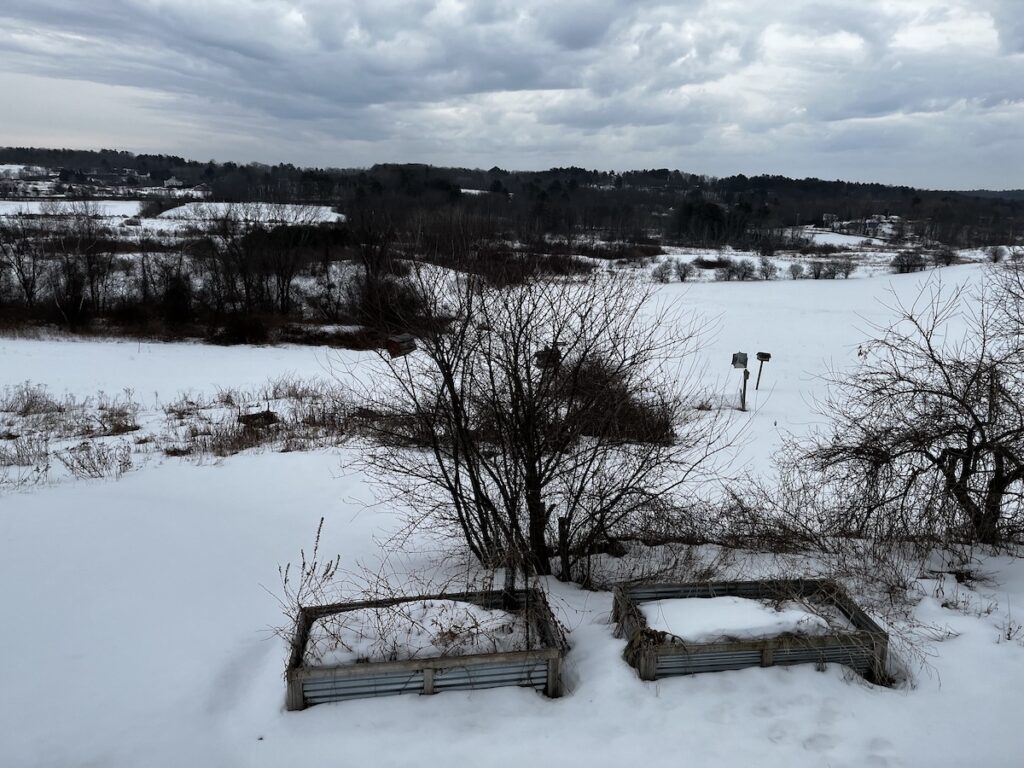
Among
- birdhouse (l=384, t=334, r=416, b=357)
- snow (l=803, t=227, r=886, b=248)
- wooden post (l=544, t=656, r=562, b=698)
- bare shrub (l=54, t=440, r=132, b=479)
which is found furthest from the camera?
snow (l=803, t=227, r=886, b=248)

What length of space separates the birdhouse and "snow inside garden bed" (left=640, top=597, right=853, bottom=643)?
333cm

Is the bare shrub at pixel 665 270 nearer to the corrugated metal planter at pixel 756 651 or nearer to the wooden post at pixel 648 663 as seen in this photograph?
the corrugated metal planter at pixel 756 651

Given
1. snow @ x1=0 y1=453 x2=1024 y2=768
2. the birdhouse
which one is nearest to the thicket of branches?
snow @ x1=0 y1=453 x2=1024 y2=768

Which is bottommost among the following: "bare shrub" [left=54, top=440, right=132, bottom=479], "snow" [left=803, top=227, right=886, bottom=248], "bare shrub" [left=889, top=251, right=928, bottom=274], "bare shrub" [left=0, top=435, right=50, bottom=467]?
"bare shrub" [left=0, top=435, right=50, bottom=467]

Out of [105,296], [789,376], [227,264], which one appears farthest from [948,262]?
[105,296]

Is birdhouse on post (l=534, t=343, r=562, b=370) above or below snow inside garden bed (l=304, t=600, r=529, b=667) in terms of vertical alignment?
above

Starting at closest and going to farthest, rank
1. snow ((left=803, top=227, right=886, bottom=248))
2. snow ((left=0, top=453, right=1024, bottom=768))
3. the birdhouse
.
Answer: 1. snow ((left=0, top=453, right=1024, bottom=768))
2. the birdhouse
3. snow ((left=803, top=227, right=886, bottom=248))

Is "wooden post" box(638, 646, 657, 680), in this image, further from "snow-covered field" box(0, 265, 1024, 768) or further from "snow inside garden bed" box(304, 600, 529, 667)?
"snow inside garden bed" box(304, 600, 529, 667)

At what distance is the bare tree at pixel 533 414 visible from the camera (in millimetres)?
6277

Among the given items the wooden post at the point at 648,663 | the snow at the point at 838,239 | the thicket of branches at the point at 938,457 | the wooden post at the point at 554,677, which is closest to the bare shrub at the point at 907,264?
the snow at the point at 838,239

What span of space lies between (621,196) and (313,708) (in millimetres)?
130244

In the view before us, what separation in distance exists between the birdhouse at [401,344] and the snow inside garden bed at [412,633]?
2.49 m

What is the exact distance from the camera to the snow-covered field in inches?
169

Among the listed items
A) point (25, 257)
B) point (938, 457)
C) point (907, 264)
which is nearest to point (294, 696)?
point (938, 457)
